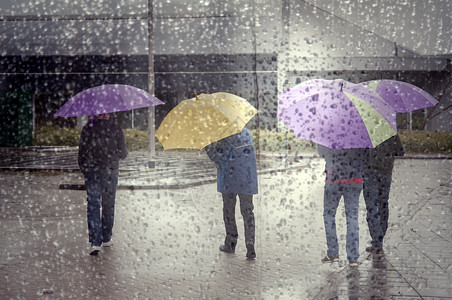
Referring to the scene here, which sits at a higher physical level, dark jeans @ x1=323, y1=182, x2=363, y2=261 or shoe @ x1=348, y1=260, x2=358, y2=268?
dark jeans @ x1=323, y1=182, x2=363, y2=261

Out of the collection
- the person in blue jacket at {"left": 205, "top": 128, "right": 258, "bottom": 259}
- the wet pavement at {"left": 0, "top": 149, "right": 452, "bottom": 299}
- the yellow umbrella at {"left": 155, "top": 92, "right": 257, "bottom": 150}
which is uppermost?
the yellow umbrella at {"left": 155, "top": 92, "right": 257, "bottom": 150}

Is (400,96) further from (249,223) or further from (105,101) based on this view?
(105,101)

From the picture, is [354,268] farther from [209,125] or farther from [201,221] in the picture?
[201,221]

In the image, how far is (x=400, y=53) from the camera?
36750mm

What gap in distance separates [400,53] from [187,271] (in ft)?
110

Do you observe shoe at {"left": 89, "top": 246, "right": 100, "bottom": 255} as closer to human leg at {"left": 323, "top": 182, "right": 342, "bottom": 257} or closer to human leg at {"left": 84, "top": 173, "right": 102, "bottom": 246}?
human leg at {"left": 84, "top": 173, "right": 102, "bottom": 246}

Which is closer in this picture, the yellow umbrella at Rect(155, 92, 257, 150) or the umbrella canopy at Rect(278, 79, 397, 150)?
the umbrella canopy at Rect(278, 79, 397, 150)

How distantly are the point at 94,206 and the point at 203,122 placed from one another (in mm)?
1802

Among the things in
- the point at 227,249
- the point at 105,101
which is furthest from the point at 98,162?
the point at 227,249

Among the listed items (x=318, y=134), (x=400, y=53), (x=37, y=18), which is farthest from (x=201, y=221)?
(x=400, y=53)

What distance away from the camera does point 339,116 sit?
A: 5484 mm

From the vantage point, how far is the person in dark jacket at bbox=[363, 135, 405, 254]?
6449 millimetres

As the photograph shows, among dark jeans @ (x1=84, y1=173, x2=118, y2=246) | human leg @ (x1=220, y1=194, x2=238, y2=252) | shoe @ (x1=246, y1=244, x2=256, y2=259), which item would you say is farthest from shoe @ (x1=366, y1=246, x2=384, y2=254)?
dark jeans @ (x1=84, y1=173, x2=118, y2=246)

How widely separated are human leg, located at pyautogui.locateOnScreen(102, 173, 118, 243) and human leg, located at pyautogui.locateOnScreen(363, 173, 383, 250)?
277cm
